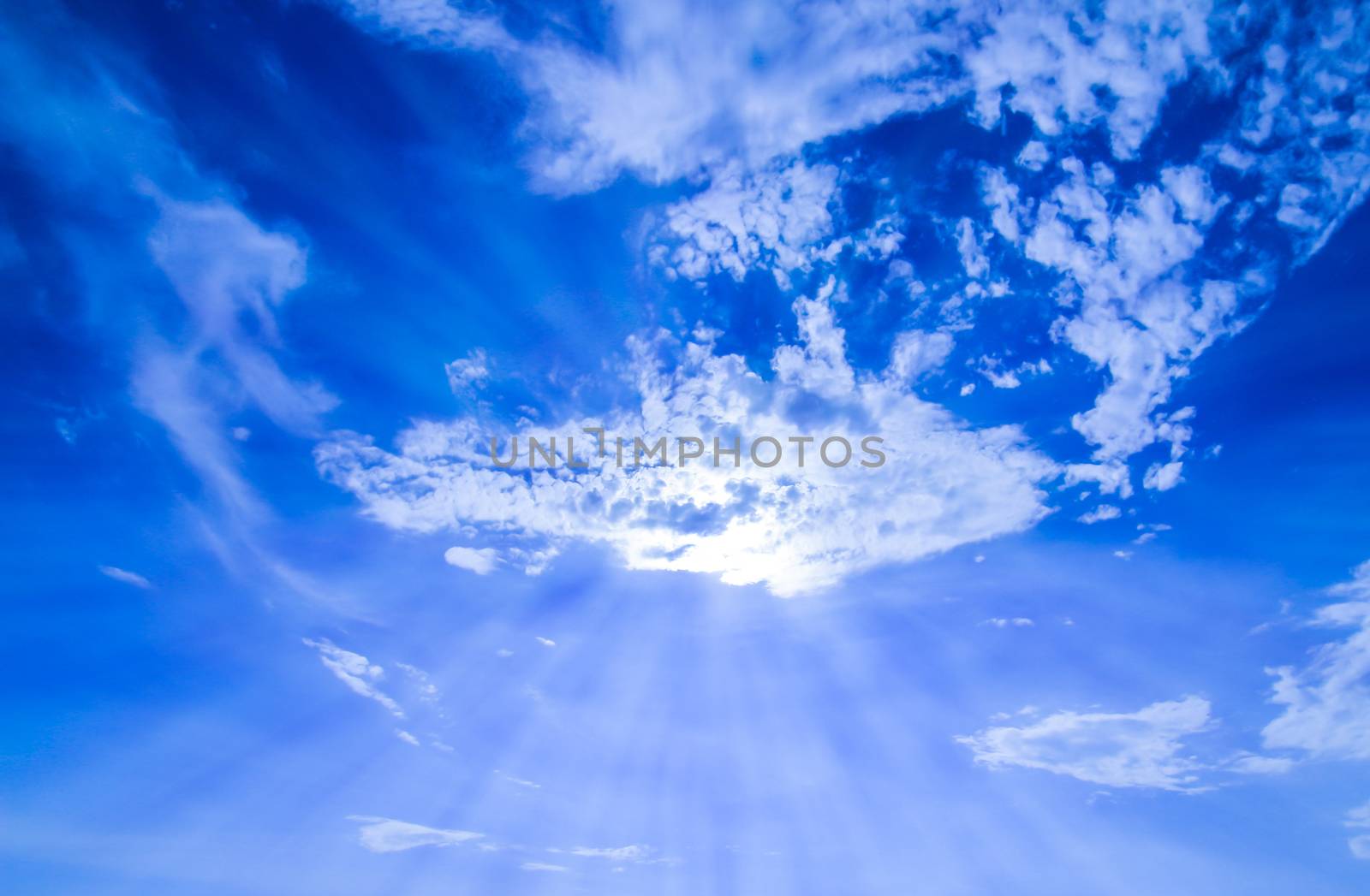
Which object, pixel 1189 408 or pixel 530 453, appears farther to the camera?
pixel 530 453

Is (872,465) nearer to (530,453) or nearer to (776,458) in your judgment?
(776,458)

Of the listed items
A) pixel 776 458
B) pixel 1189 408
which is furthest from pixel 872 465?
pixel 1189 408

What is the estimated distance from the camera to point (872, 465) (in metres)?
21.8

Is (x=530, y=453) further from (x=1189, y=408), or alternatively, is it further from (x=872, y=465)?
(x=1189, y=408)

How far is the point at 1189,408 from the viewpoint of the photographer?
19328mm

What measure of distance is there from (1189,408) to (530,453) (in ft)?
52.9

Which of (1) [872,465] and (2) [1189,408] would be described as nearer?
(2) [1189,408]

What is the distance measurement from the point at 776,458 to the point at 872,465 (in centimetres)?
261

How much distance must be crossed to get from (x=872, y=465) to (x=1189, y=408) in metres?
7.47

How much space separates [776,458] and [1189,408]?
9.82 metres

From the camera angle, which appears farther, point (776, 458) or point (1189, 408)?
point (776, 458)

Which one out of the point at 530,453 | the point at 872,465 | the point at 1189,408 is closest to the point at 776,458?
the point at 872,465

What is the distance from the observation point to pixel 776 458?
70.4 ft

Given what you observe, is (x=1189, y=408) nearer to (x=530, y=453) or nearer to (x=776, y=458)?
(x=776, y=458)
